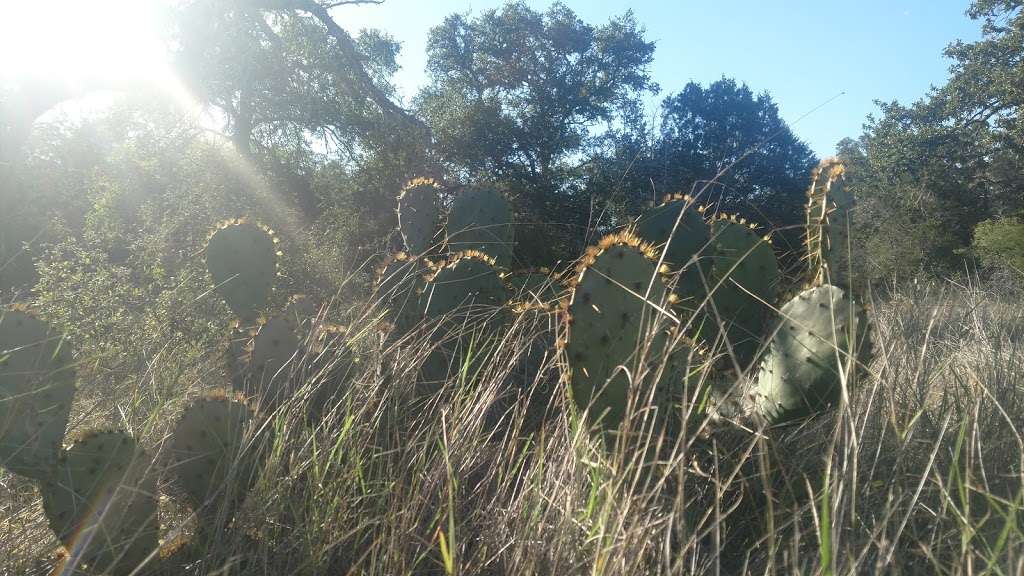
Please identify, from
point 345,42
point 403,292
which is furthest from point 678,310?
point 345,42

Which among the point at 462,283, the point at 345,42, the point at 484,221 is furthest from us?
the point at 345,42

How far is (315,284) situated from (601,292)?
497 cm

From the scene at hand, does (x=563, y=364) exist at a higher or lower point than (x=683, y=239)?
higher

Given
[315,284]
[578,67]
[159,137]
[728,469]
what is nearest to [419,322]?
[728,469]

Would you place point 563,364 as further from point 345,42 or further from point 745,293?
point 345,42

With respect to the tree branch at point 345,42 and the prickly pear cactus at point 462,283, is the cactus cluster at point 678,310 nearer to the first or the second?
the prickly pear cactus at point 462,283

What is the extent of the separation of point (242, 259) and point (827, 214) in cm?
211

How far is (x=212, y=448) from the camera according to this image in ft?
5.13

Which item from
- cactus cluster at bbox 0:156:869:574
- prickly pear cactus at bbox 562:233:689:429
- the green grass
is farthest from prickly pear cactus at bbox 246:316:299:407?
prickly pear cactus at bbox 562:233:689:429

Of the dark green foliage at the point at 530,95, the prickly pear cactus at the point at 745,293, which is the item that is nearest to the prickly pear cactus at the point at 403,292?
the prickly pear cactus at the point at 745,293

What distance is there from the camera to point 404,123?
33.2ft

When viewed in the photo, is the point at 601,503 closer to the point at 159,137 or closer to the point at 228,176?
the point at 228,176

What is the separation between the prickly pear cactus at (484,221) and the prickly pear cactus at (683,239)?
2.82 ft

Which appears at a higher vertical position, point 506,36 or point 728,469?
point 506,36
